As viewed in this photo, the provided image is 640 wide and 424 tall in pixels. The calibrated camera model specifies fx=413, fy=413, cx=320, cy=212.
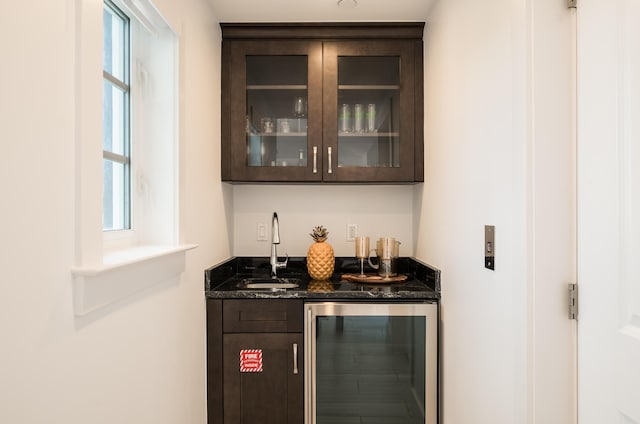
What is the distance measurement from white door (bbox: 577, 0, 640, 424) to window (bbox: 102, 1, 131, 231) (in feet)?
4.71

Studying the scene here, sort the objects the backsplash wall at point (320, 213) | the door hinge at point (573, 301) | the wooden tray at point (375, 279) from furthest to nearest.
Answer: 1. the backsplash wall at point (320, 213)
2. the wooden tray at point (375, 279)
3. the door hinge at point (573, 301)

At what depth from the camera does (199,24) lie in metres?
1.93

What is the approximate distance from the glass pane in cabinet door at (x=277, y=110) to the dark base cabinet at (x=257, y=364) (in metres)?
0.84

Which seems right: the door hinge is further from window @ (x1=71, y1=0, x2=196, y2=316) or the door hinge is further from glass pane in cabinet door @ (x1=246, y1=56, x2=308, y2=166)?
glass pane in cabinet door @ (x1=246, y1=56, x2=308, y2=166)

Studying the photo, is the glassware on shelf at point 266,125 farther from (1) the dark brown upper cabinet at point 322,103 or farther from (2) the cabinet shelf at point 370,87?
(2) the cabinet shelf at point 370,87

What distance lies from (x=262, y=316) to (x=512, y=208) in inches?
Result: 49.5

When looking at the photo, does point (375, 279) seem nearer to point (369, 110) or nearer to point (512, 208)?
point (369, 110)

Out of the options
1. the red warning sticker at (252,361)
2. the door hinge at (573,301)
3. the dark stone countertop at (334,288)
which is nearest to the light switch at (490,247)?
the door hinge at (573,301)

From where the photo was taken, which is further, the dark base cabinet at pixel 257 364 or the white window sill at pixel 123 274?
the dark base cabinet at pixel 257 364

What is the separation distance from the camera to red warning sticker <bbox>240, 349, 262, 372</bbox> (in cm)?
199

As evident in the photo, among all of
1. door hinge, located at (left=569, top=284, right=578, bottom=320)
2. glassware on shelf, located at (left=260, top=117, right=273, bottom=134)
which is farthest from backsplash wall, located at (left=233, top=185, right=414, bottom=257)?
door hinge, located at (left=569, top=284, right=578, bottom=320)

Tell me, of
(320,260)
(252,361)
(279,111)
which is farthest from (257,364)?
(279,111)

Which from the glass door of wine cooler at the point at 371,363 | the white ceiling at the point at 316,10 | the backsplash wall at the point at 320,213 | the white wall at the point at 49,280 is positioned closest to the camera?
the white wall at the point at 49,280

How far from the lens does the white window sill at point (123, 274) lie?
961 mm
